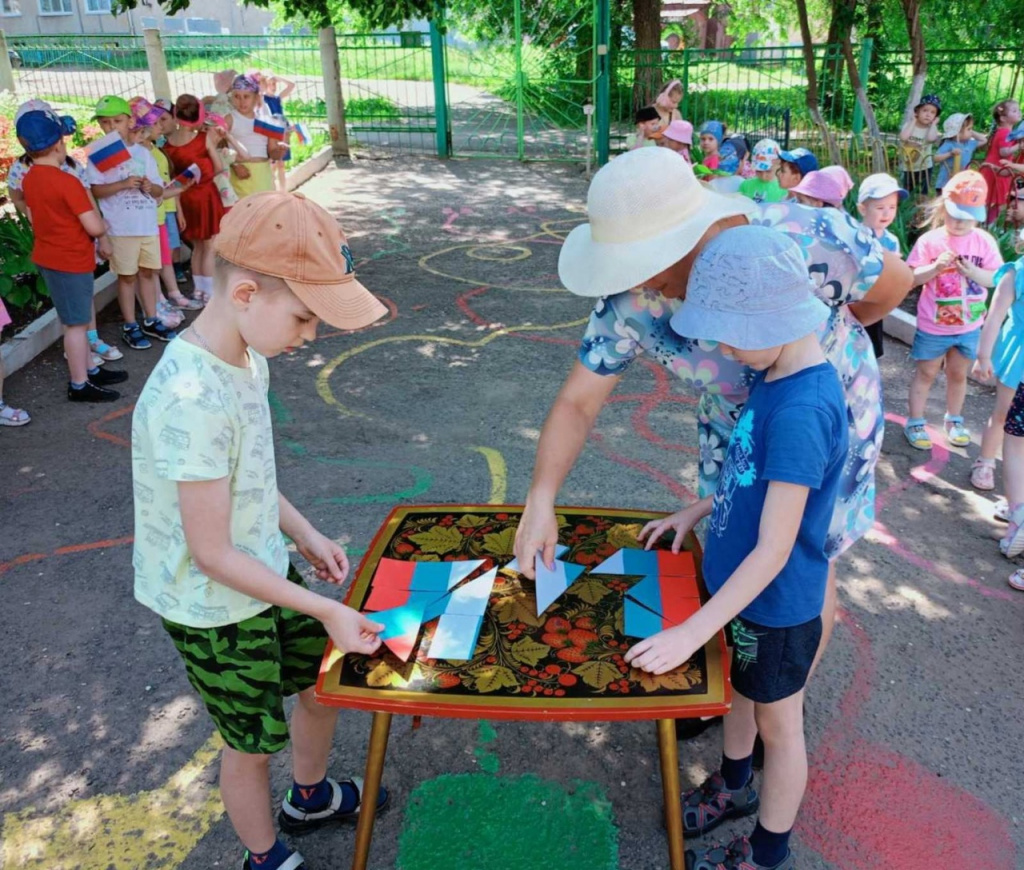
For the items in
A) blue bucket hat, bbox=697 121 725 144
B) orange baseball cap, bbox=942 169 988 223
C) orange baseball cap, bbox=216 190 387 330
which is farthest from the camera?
blue bucket hat, bbox=697 121 725 144

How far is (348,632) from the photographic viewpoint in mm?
1749

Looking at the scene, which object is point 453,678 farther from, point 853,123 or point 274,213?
point 853,123

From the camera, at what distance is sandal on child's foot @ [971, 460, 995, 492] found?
3.96m

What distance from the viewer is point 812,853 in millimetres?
2230

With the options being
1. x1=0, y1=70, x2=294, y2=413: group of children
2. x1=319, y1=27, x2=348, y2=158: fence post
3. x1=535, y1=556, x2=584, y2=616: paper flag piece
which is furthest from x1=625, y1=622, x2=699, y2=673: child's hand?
x1=319, y1=27, x2=348, y2=158: fence post

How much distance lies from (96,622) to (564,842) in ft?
6.08

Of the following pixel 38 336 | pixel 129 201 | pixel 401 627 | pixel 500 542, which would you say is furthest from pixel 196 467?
pixel 38 336

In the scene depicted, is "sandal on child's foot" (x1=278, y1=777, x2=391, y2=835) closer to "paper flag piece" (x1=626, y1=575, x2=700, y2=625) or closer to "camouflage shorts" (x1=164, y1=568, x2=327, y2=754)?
"camouflage shorts" (x1=164, y1=568, x2=327, y2=754)

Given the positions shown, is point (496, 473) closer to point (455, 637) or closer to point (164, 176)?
point (455, 637)

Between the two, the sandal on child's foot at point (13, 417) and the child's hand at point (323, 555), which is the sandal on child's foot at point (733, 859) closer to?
the child's hand at point (323, 555)

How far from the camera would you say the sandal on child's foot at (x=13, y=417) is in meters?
4.62

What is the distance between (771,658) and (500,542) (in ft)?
2.29

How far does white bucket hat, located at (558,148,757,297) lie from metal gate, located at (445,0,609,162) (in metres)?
10.6

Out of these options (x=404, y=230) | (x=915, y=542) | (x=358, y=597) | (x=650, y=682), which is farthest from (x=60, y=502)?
(x=404, y=230)
